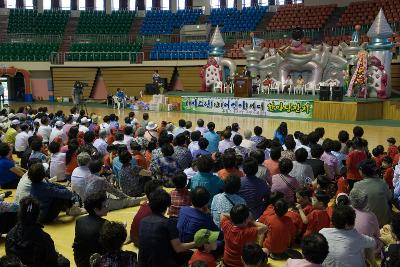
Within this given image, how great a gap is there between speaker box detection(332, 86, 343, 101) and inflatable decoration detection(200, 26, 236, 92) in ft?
23.0

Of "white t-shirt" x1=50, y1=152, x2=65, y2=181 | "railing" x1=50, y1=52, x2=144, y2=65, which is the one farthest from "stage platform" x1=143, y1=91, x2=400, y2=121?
"white t-shirt" x1=50, y1=152, x2=65, y2=181

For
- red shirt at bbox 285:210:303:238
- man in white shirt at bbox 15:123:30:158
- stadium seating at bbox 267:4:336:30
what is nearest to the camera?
red shirt at bbox 285:210:303:238

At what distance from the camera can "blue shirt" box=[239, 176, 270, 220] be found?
5852mm

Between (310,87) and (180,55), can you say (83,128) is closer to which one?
(310,87)

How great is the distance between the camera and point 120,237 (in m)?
3.72

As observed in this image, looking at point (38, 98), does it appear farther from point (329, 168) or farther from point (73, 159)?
point (329, 168)

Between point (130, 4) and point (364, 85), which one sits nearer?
point (364, 85)

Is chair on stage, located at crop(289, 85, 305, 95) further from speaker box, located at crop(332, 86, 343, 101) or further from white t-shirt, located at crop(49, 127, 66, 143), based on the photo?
white t-shirt, located at crop(49, 127, 66, 143)

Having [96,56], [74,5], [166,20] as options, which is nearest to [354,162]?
[96,56]

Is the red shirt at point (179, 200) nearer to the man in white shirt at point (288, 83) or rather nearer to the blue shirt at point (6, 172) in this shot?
the blue shirt at point (6, 172)

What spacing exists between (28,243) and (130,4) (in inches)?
1279

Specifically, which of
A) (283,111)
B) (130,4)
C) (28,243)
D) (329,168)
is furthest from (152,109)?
(28,243)

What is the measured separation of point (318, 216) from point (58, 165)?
16.7 feet

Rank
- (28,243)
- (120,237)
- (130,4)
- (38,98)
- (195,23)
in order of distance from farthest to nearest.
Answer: (130,4) < (195,23) < (38,98) < (28,243) < (120,237)
